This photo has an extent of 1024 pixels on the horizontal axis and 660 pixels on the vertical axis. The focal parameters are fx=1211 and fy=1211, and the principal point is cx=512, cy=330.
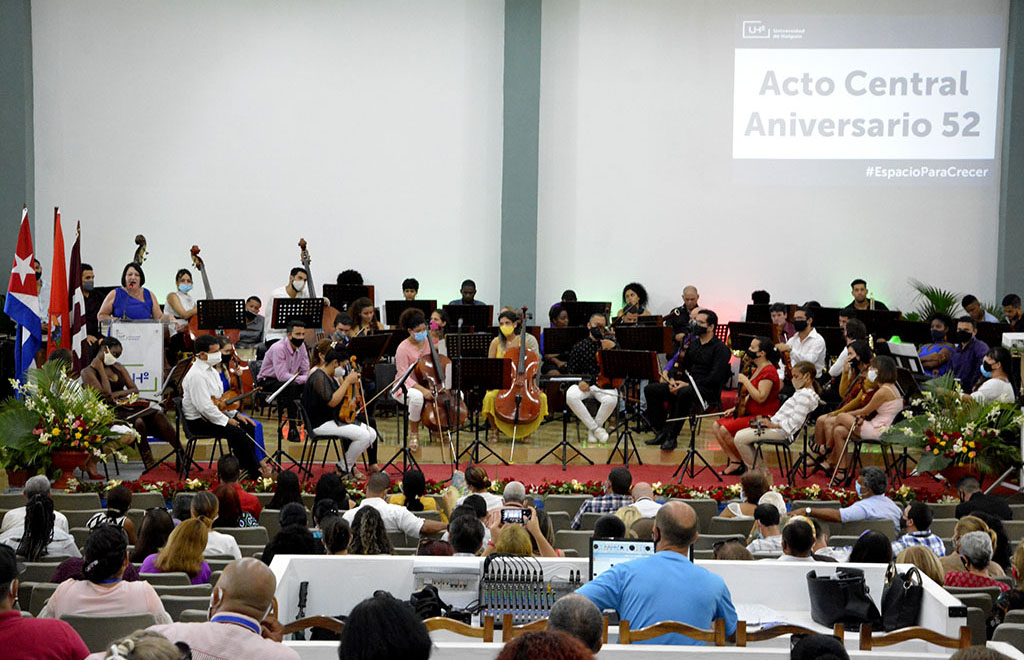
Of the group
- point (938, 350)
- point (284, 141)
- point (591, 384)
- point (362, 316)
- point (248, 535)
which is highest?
point (284, 141)

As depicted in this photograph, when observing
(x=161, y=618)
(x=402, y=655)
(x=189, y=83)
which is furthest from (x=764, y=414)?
(x=189, y=83)

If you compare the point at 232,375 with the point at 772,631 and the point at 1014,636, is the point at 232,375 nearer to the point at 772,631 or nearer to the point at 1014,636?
the point at 772,631

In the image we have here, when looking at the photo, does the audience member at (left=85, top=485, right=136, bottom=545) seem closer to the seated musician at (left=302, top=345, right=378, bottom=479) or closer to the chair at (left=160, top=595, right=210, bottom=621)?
the chair at (left=160, top=595, right=210, bottom=621)

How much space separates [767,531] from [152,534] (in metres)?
3.42

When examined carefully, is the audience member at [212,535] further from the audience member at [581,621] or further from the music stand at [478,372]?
the music stand at [478,372]

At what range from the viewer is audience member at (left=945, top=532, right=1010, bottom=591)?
20.0 feet

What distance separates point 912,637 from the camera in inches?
180

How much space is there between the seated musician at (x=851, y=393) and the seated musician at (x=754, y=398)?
0.47m

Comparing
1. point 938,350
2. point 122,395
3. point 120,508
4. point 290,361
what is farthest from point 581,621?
point 938,350

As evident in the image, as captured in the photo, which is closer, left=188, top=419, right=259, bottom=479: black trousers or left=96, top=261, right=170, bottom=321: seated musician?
left=188, top=419, right=259, bottom=479: black trousers

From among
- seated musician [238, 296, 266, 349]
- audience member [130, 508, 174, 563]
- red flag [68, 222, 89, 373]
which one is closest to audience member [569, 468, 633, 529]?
audience member [130, 508, 174, 563]

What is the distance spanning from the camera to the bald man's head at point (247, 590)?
377 cm

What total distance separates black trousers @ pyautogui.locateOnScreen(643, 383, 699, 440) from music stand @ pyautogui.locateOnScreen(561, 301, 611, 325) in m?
2.26

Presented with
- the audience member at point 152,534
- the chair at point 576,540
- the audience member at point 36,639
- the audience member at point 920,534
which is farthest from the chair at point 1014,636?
the audience member at point 152,534
